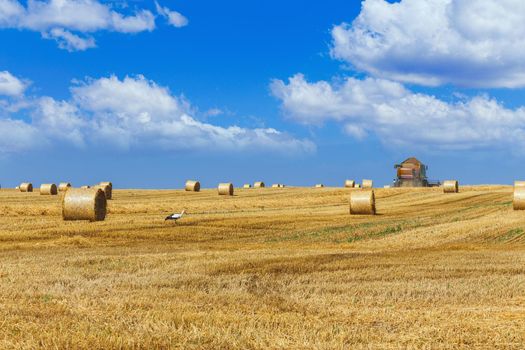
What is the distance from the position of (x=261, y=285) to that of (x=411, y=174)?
208ft

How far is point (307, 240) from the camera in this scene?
2312 cm

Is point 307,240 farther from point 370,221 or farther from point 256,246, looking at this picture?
point 370,221

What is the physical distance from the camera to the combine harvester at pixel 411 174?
241 feet

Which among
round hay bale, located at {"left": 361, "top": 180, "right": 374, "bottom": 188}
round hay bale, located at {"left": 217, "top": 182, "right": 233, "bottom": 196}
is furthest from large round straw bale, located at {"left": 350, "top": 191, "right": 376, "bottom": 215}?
round hay bale, located at {"left": 361, "top": 180, "right": 374, "bottom": 188}

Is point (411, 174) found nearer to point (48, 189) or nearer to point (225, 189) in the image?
point (225, 189)

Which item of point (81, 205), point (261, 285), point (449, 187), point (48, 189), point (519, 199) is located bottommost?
point (261, 285)

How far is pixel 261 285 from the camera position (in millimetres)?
12414

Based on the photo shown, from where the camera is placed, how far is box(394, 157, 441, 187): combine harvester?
2889 inches

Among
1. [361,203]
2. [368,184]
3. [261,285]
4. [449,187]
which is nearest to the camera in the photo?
[261,285]

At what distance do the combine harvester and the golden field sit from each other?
151ft

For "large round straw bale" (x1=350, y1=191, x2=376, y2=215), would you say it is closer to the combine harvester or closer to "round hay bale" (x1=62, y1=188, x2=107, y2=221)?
"round hay bale" (x1=62, y1=188, x2=107, y2=221)

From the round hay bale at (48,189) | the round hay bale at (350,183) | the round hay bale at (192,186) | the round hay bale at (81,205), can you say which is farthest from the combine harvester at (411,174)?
the round hay bale at (81,205)

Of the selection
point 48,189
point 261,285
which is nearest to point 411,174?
point 48,189

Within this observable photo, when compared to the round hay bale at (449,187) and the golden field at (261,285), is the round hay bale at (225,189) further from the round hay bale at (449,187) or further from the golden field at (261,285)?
the golden field at (261,285)
